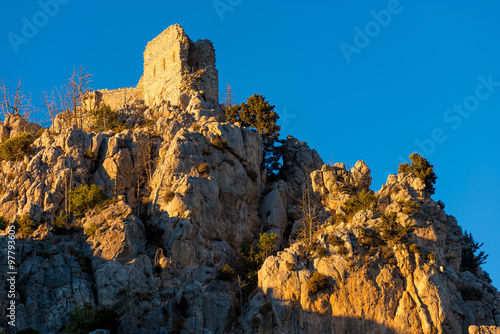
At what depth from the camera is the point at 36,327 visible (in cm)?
5291

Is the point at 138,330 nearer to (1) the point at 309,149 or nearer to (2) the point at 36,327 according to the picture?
(2) the point at 36,327

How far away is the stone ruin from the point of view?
90062 mm

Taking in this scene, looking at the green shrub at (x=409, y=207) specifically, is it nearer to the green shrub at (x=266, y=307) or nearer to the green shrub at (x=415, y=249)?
the green shrub at (x=415, y=249)

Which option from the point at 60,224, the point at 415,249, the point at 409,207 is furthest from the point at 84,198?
the point at 409,207

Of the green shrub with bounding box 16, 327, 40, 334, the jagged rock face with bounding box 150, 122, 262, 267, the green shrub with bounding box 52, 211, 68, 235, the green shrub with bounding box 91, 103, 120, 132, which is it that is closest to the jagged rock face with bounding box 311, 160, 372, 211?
the jagged rock face with bounding box 150, 122, 262, 267

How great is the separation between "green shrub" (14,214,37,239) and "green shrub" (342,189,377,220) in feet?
103

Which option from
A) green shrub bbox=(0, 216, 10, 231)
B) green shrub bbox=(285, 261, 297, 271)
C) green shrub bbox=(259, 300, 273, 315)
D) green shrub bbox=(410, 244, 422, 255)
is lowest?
green shrub bbox=(259, 300, 273, 315)

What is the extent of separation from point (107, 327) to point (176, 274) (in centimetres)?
935

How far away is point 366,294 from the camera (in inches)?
2324

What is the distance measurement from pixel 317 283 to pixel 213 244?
11794 mm

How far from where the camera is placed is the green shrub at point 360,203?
2775 inches

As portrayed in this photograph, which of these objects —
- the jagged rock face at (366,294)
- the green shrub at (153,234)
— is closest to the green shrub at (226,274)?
the jagged rock face at (366,294)

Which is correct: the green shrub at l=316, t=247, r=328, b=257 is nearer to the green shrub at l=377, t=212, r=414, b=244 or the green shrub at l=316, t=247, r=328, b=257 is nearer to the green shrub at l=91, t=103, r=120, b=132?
the green shrub at l=377, t=212, r=414, b=244

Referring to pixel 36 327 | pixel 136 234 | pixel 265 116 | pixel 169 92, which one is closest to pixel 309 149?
pixel 265 116
